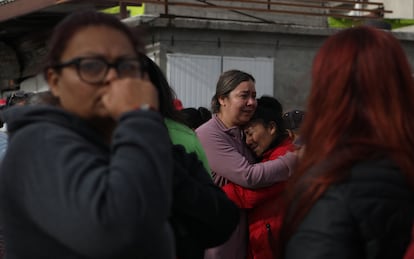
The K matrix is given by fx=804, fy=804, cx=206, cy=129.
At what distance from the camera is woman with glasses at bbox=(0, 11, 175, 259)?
1.83 m

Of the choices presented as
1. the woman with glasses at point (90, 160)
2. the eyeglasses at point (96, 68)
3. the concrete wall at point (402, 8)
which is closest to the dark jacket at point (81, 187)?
the woman with glasses at point (90, 160)

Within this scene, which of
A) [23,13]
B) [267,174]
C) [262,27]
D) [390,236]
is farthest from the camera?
[23,13]

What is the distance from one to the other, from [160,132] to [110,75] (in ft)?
0.70

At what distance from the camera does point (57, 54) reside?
6.93ft

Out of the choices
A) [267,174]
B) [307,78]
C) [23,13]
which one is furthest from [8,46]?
[307,78]

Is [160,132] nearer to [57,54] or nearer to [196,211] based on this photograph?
[57,54]

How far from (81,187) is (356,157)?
69 cm

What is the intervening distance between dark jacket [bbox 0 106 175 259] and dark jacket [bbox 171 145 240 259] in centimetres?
36

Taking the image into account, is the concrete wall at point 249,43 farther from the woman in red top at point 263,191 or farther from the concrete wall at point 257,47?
the woman in red top at point 263,191

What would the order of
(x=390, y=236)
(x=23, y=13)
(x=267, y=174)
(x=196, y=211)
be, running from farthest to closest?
(x=23, y=13) < (x=267, y=174) < (x=196, y=211) < (x=390, y=236)

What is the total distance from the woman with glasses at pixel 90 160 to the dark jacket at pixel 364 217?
0.40 meters

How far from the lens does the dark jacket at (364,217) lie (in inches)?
78.3

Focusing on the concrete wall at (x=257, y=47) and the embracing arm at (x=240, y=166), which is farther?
the concrete wall at (x=257, y=47)

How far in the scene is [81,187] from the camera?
185cm
